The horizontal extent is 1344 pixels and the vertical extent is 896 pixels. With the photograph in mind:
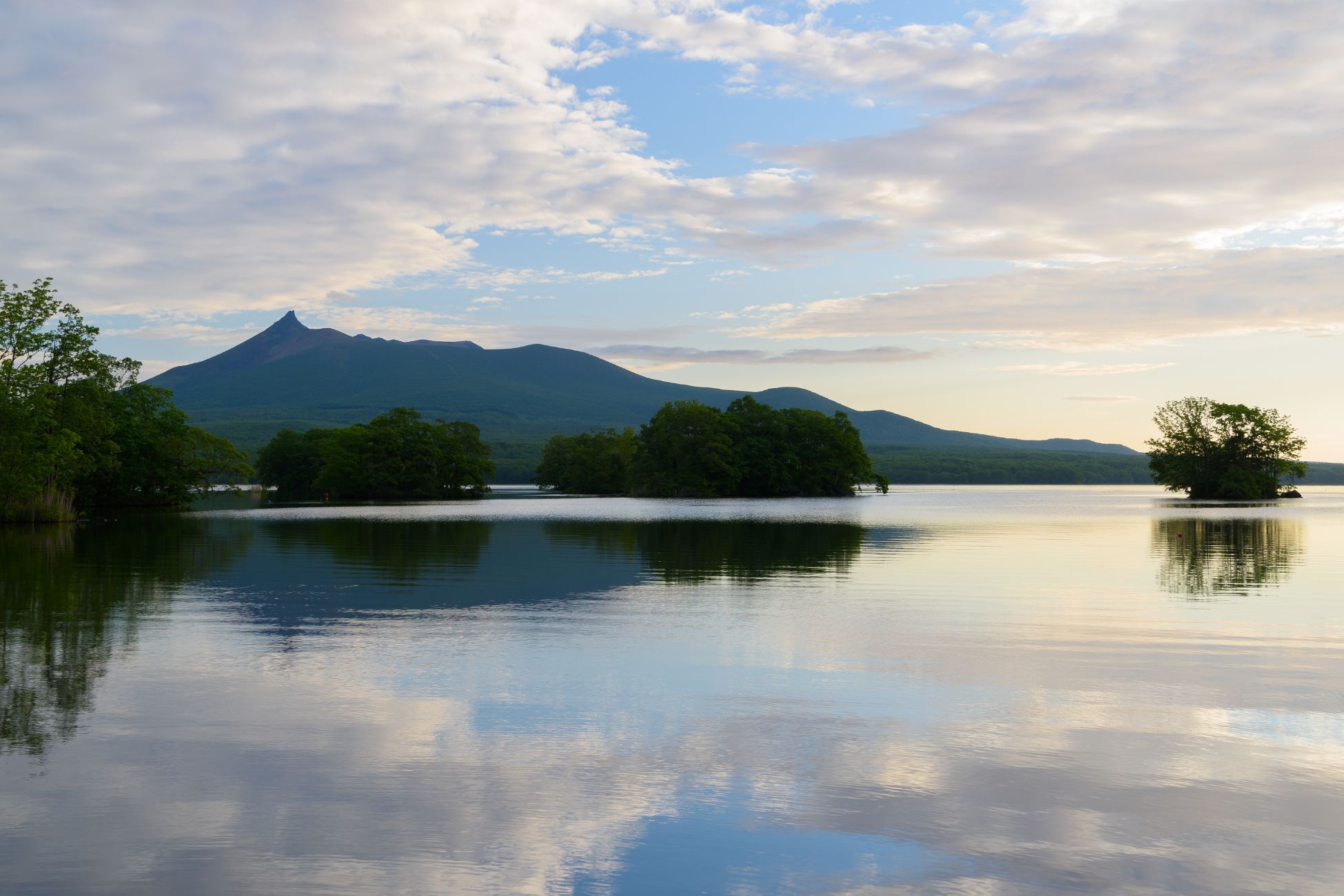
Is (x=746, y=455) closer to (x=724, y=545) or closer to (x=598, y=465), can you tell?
(x=598, y=465)

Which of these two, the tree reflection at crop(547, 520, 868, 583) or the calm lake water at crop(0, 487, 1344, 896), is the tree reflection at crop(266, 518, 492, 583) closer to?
the tree reflection at crop(547, 520, 868, 583)

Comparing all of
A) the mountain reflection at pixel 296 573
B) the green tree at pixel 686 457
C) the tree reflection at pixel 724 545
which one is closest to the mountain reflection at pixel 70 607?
the mountain reflection at pixel 296 573

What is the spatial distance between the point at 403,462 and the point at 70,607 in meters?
116

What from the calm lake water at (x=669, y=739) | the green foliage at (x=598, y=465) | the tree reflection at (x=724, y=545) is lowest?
the tree reflection at (x=724, y=545)

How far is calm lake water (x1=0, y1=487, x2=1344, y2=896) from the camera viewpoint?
7223 millimetres

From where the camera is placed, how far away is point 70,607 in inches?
816

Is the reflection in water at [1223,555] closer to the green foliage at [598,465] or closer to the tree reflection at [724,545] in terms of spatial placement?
the tree reflection at [724,545]

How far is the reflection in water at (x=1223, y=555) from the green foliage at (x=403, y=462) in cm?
9352

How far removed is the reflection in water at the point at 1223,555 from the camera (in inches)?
1056

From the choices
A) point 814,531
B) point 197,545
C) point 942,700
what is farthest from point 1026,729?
point 814,531

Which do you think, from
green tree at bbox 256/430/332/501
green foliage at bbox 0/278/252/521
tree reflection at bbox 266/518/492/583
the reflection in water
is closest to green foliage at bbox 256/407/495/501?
green tree at bbox 256/430/332/501

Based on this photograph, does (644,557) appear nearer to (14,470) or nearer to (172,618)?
(172,618)

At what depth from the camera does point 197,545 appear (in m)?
41.0

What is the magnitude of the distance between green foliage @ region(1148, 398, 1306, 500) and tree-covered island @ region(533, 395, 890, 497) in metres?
39.7
